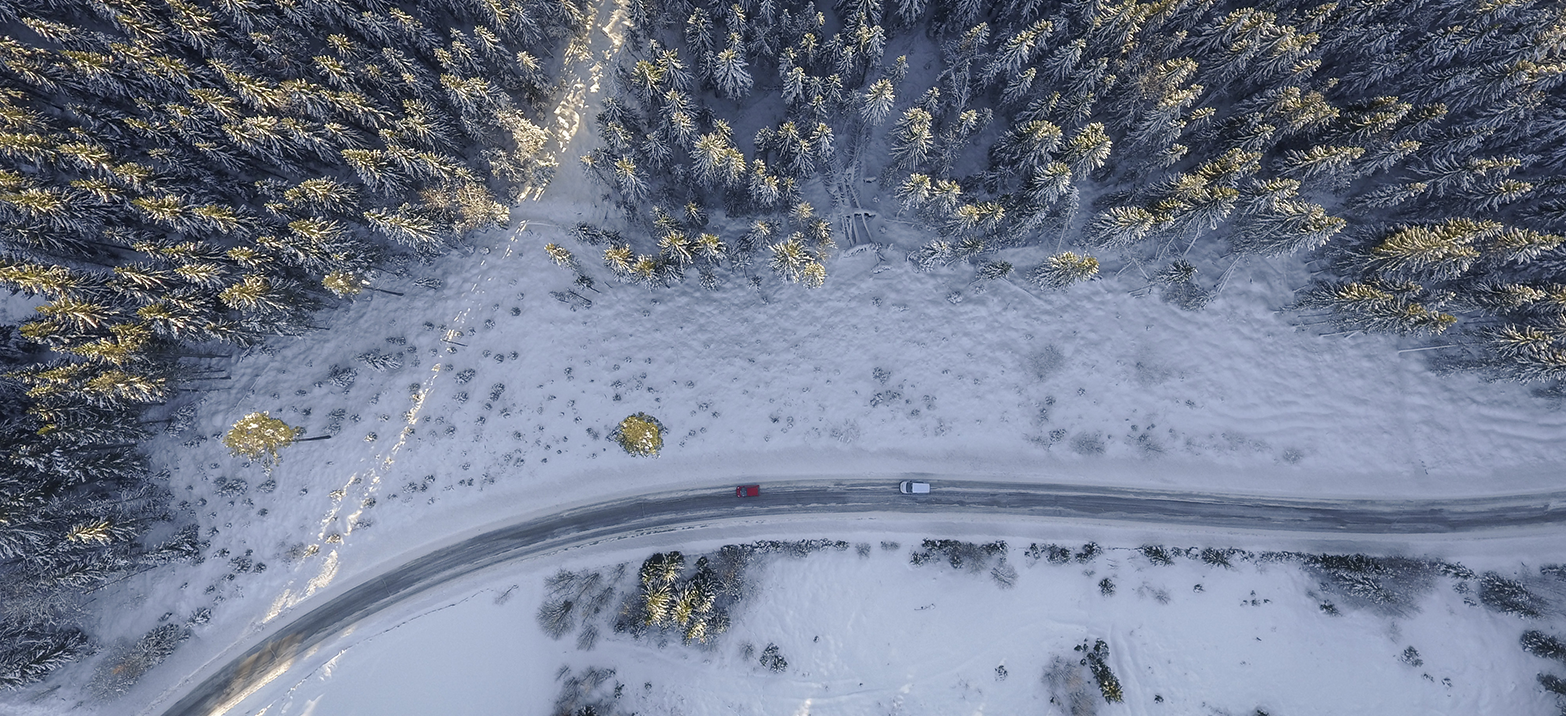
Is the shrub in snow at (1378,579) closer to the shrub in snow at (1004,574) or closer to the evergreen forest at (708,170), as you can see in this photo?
the evergreen forest at (708,170)

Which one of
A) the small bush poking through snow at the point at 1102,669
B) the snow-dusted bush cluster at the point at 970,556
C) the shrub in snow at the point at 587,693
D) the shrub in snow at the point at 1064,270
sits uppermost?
the shrub in snow at the point at 1064,270

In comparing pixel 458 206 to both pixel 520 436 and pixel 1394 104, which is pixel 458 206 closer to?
pixel 520 436

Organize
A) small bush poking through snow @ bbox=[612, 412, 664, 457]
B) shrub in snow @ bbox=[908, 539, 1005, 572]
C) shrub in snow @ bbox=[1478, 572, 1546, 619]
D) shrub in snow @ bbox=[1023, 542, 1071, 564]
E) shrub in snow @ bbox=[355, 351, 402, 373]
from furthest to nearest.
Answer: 1. small bush poking through snow @ bbox=[612, 412, 664, 457]
2. shrub in snow @ bbox=[908, 539, 1005, 572]
3. shrub in snow @ bbox=[355, 351, 402, 373]
4. shrub in snow @ bbox=[1023, 542, 1071, 564]
5. shrub in snow @ bbox=[1478, 572, 1546, 619]

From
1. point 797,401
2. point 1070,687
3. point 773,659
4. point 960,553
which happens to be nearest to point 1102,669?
point 1070,687

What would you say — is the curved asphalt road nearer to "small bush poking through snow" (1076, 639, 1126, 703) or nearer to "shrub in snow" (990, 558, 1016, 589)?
"shrub in snow" (990, 558, 1016, 589)

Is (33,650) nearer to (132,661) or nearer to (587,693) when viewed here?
(132,661)

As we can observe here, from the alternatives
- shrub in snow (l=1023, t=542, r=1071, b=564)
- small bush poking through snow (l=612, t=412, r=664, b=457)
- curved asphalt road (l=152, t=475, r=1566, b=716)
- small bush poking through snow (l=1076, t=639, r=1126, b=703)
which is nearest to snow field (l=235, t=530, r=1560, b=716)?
shrub in snow (l=1023, t=542, r=1071, b=564)

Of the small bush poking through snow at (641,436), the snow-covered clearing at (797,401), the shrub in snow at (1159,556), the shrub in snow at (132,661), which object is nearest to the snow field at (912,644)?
the shrub in snow at (1159,556)

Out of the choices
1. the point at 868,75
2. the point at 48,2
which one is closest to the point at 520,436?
the point at 868,75
